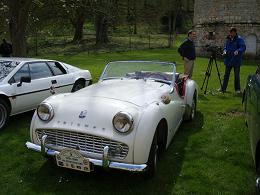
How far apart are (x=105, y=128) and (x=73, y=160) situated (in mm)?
518

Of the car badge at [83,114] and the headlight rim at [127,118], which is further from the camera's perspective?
the car badge at [83,114]

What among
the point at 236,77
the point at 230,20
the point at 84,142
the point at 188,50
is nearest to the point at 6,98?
the point at 84,142

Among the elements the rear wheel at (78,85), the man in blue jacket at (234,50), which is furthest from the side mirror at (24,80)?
the man in blue jacket at (234,50)

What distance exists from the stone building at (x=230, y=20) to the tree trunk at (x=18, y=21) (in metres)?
16.6

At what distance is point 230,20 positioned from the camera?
2495cm

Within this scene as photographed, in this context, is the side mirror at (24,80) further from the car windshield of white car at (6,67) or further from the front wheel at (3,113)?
the front wheel at (3,113)

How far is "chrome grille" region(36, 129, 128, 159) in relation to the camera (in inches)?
163

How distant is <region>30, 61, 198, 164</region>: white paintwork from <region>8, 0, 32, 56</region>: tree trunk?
695 centimetres

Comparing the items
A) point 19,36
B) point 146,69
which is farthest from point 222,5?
point 146,69

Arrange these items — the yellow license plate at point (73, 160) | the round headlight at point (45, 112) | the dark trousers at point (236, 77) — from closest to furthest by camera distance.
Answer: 1. the yellow license plate at point (73, 160)
2. the round headlight at point (45, 112)
3. the dark trousers at point (236, 77)

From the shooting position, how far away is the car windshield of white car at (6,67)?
6.82 m

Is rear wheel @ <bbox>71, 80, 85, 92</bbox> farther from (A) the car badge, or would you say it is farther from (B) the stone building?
(B) the stone building

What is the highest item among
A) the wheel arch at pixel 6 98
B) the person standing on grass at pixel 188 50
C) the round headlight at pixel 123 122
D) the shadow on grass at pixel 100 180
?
the person standing on grass at pixel 188 50

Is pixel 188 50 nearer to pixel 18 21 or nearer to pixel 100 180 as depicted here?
pixel 18 21
